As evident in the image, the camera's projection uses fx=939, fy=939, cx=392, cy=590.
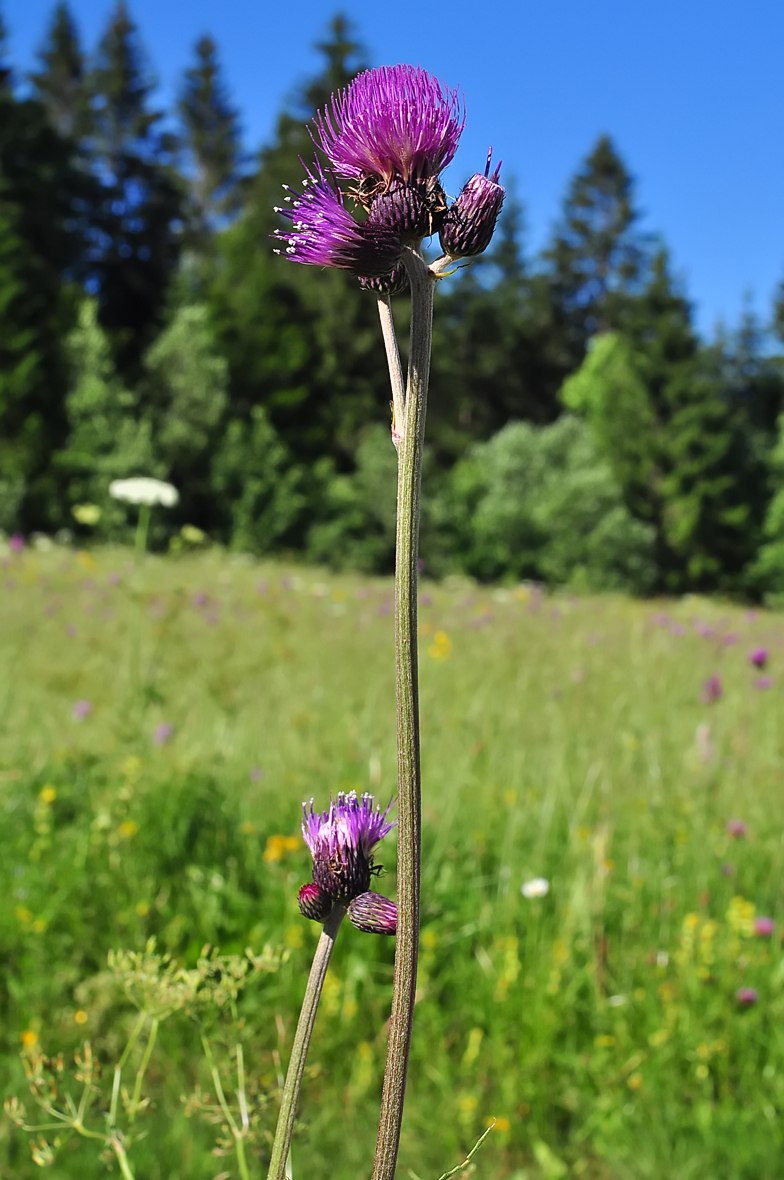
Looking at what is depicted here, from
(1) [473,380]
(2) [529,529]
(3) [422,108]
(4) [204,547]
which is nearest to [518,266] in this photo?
(1) [473,380]

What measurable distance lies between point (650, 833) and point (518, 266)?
80.4ft

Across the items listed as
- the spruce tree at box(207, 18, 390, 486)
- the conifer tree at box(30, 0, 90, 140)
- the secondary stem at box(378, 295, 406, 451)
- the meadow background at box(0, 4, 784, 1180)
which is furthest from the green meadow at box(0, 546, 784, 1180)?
the conifer tree at box(30, 0, 90, 140)

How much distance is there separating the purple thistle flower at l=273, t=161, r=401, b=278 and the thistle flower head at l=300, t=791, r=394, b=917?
248mm

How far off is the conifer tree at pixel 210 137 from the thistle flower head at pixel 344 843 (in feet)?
89.0

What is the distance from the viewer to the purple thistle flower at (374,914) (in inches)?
15.9

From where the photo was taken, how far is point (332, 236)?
1.43 feet

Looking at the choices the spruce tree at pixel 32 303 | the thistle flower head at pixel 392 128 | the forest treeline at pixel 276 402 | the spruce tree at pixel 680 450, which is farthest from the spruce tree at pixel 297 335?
the thistle flower head at pixel 392 128

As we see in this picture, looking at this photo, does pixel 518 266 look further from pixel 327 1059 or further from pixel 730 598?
pixel 327 1059

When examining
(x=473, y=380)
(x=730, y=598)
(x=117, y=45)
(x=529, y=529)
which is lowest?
(x=730, y=598)

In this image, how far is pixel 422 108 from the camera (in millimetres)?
430

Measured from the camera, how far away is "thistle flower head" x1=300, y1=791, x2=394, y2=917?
0.44m

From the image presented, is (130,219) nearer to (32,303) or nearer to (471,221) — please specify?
(32,303)

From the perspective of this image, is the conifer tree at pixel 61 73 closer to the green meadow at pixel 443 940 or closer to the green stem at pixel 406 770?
the green meadow at pixel 443 940

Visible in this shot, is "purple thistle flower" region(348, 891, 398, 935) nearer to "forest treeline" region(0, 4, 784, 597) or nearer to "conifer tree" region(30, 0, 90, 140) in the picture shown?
"forest treeline" region(0, 4, 784, 597)
